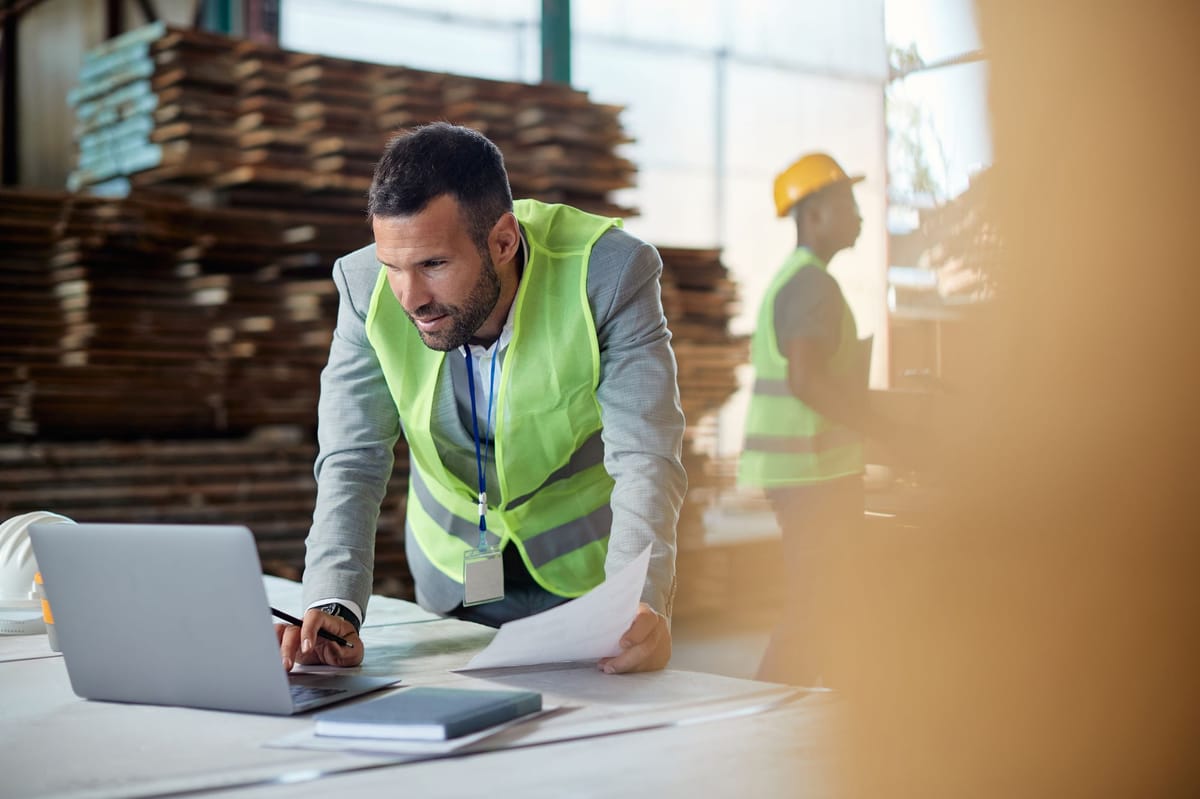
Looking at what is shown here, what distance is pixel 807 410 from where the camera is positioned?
429 cm

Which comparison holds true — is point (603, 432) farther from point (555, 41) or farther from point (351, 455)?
point (555, 41)

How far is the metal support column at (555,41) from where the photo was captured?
6863mm

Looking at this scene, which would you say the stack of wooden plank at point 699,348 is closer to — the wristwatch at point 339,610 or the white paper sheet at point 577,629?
the wristwatch at point 339,610

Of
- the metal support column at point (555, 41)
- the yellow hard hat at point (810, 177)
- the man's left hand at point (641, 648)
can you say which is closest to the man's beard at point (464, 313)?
the man's left hand at point (641, 648)

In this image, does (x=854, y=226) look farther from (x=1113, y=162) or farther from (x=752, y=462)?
(x=1113, y=162)

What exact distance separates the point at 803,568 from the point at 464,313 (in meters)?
2.24

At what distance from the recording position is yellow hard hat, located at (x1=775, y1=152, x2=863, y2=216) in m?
4.47

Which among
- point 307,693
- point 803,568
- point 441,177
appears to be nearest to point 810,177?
point 803,568

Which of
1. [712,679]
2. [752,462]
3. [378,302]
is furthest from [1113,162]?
[752,462]

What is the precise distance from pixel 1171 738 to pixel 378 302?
1978 millimetres

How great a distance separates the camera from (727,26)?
10.3 m

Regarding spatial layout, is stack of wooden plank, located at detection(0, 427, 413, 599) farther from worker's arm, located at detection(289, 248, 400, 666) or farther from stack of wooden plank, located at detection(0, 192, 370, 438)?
worker's arm, located at detection(289, 248, 400, 666)

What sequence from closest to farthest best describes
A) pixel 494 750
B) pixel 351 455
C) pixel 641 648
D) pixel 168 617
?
pixel 494 750 < pixel 168 617 < pixel 641 648 < pixel 351 455

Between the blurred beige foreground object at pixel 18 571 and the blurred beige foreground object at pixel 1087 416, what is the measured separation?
2240mm
